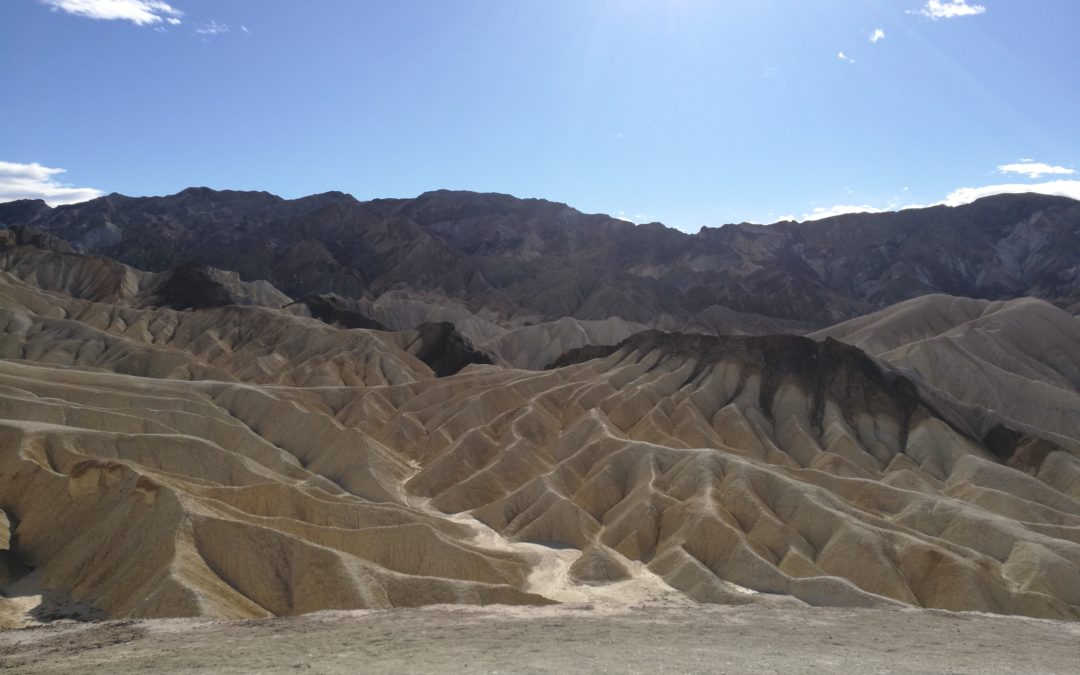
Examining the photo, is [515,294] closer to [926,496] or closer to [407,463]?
[407,463]

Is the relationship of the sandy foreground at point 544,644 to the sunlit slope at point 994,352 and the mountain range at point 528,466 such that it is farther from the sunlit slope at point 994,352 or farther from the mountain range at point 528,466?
the sunlit slope at point 994,352

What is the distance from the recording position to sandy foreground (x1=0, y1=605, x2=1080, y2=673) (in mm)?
22219

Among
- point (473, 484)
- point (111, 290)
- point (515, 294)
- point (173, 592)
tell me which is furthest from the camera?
point (515, 294)

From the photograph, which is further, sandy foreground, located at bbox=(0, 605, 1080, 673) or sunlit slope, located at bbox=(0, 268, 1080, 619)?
sunlit slope, located at bbox=(0, 268, 1080, 619)

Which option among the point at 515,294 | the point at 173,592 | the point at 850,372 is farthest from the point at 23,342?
the point at 515,294

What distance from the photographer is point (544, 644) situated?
81.9 ft

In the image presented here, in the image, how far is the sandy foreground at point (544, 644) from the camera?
22219 millimetres

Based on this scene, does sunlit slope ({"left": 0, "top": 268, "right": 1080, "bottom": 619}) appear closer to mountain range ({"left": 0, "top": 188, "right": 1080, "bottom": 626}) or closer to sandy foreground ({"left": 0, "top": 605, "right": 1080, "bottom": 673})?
mountain range ({"left": 0, "top": 188, "right": 1080, "bottom": 626})

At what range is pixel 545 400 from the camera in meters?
77.8

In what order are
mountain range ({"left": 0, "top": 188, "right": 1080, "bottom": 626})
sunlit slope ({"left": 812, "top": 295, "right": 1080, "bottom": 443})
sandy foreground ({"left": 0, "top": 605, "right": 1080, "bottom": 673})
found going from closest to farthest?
sandy foreground ({"left": 0, "top": 605, "right": 1080, "bottom": 673}) < mountain range ({"left": 0, "top": 188, "right": 1080, "bottom": 626}) < sunlit slope ({"left": 812, "top": 295, "right": 1080, "bottom": 443})

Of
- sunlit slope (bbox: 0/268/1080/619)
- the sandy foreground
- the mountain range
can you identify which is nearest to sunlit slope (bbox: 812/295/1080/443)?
the mountain range

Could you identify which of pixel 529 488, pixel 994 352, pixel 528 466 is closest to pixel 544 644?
pixel 529 488

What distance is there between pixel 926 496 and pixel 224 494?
4238 centimetres

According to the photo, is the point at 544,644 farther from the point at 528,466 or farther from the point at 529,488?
the point at 528,466
